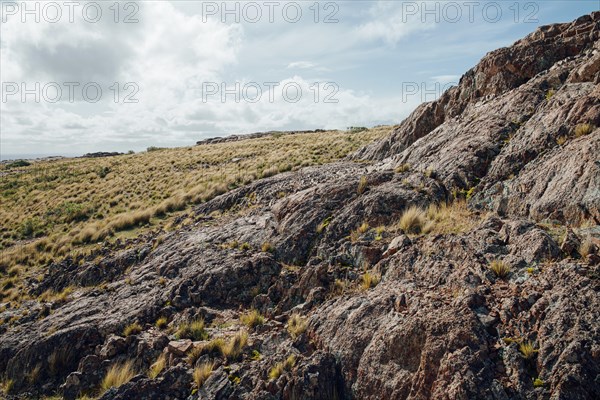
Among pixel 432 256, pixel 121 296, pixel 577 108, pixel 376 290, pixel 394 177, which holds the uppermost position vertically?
pixel 577 108

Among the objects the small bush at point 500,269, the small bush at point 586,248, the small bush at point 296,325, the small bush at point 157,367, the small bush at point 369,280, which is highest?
the small bush at point 586,248

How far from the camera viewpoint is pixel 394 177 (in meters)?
14.1

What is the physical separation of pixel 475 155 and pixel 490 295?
6.71 metres

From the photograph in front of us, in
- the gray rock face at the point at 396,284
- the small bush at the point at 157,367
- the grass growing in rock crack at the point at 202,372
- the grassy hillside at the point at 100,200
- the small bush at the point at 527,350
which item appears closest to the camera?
the small bush at the point at 527,350

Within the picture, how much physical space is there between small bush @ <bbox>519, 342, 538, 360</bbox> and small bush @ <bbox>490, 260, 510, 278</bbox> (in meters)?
1.74

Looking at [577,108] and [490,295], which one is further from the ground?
[577,108]

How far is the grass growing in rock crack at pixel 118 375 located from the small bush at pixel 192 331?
1.27 m

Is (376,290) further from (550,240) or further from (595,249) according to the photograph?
(595,249)

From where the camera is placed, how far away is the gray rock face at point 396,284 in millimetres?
6395

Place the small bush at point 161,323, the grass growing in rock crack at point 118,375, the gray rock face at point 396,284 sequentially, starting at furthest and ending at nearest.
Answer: the small bush at point 161,323, the grass growing in rock crack at point 118,375, the gray rock face at point 396,284

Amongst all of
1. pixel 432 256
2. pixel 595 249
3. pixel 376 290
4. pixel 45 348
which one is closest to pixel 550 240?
pixel 595 249

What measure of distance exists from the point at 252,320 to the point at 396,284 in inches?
149

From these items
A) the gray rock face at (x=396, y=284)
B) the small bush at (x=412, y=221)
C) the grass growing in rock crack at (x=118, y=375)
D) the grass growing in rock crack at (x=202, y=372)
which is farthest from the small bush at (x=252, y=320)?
the small bush at (x=412, y=221)

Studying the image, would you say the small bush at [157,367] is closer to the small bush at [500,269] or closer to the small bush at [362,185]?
the small bush at [500,269]
